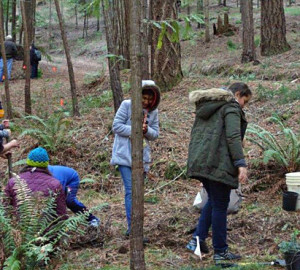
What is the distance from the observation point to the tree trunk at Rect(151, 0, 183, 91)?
11406 millimetres

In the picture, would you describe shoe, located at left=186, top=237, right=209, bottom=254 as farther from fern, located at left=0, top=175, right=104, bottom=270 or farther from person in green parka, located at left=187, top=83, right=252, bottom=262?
fern, located at left=0, top=175, right=104, bottom=270

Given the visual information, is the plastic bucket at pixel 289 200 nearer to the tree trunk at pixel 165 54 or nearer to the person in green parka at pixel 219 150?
the person in green parka at pixel 219 150

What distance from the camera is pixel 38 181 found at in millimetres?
5434

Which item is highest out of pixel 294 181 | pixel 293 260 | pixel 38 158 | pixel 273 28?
pixel 273 28

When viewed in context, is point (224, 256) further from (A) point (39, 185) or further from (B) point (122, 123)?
(A) point (39, 185)

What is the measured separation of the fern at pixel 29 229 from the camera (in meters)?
4.70

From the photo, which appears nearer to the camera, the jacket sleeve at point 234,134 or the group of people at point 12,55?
the jacket sleeve at point 234,134

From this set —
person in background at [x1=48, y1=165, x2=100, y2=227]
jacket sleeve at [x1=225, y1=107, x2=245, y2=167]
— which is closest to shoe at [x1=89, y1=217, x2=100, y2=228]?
person in background at [x1=48, y1=165, x2=100, y2=227]

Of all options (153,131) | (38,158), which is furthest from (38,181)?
(153,131)

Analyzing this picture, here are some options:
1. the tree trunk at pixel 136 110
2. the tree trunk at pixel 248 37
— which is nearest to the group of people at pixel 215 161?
the tree trunk at pixel 136 110

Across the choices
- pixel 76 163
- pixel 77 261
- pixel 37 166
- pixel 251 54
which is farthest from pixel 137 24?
pixel 251 54

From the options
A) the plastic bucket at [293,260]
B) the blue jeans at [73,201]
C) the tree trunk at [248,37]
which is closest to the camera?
the plastic bucket at [293,260]

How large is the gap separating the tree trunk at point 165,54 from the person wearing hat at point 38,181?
6.36 m

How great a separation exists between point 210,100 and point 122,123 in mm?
1154
